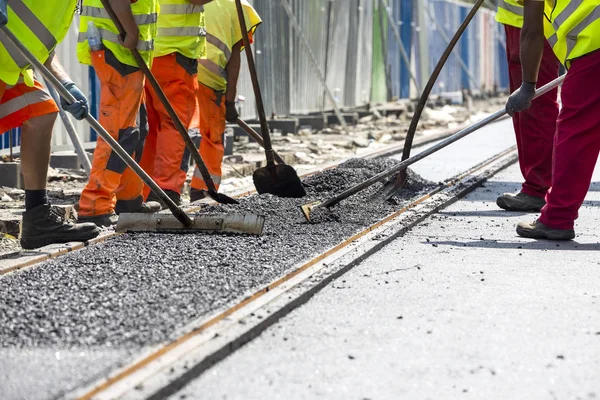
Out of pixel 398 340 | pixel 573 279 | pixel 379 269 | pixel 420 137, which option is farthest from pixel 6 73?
pixel 420 137

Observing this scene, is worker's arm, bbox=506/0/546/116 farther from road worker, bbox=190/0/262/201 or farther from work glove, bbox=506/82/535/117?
road worker, bbox=190/0/262/201

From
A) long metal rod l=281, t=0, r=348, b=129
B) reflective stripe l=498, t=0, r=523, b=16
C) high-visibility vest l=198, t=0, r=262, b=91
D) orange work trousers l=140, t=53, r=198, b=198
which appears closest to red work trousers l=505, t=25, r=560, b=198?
reflective stripe l=498, t=0, r=523, b=16

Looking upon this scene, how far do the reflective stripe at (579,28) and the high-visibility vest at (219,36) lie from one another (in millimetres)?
2678

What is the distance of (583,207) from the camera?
7984 mm

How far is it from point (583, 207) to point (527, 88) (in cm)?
164

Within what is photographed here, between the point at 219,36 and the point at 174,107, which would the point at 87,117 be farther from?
the point at 219,36

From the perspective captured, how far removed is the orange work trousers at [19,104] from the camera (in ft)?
18.6

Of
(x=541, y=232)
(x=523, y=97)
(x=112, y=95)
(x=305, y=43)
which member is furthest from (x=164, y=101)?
(x=305, y=43)

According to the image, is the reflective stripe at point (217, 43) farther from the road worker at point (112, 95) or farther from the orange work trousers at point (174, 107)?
the road worker at point (112, 95)

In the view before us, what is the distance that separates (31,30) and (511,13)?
3632mm

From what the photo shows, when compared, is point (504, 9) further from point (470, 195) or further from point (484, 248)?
point (484, 248)

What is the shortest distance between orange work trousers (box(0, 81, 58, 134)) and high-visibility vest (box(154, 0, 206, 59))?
73.6 inches

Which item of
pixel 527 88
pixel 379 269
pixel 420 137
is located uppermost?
pixel 527 88

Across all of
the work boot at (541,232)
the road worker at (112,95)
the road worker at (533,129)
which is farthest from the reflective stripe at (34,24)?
the road worker at (533,129)
